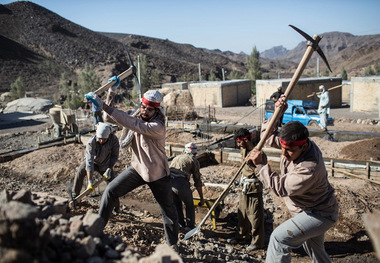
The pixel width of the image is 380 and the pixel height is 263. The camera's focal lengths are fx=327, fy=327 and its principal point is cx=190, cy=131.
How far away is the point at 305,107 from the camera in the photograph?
13.2m

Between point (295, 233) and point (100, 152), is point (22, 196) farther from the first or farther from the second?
point (100, 152)

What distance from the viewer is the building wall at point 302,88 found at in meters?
19.3

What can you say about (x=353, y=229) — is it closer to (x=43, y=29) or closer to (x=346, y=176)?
(x=346, y=176)

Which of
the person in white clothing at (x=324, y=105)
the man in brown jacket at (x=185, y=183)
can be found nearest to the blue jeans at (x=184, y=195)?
the man in brown jacket at (x=185, y=183)

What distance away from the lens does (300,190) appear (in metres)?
2.70

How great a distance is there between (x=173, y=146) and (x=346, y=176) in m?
4.59

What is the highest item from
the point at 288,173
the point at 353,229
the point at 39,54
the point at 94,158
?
the point at 39,54

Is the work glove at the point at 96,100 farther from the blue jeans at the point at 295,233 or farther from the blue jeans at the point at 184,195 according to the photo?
the blue jeans at the point at 184,195

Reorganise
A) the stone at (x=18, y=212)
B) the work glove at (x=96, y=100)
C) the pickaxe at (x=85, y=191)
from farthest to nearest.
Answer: the pickaxe at (x=85, y=191), the work glove at (x=96, y=100), the stone at (x=18, y=212)

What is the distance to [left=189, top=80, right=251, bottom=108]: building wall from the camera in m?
22.9

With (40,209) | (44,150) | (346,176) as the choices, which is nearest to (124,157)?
(44,150)

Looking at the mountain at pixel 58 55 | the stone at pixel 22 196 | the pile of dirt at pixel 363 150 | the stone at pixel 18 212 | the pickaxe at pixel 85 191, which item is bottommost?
the pile of dirt at pixel 363 150

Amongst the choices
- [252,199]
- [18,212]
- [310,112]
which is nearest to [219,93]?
[310,112]

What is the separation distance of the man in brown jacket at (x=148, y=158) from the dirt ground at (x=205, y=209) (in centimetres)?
49
